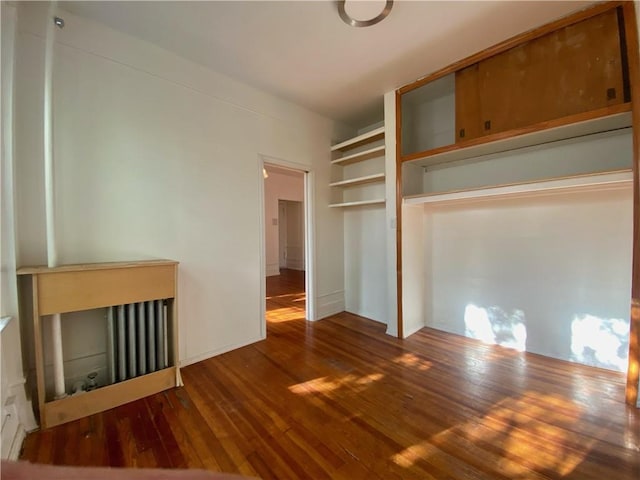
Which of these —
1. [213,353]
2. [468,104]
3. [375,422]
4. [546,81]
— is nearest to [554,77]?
[546,81]

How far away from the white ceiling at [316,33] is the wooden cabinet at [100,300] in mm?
1763

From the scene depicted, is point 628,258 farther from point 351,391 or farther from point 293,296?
point 293,296

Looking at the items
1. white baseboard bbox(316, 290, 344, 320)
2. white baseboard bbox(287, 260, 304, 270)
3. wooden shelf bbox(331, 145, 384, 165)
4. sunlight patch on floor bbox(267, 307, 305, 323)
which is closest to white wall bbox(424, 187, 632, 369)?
wooden shelf bbox(331, 145, 384, 165)

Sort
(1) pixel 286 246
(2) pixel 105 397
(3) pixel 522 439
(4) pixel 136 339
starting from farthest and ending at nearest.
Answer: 1. (1) pixel 286 246
2. (4) pixel 136 339
3. (2) pixel 105 397
4. (3) pixel 522 439

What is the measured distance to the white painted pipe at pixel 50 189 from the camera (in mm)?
1551

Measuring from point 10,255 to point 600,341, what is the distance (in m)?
4.19

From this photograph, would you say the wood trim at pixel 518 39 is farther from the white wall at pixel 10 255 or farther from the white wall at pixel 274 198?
the white wall at pixel 274 198

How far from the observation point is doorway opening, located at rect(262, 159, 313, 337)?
334 centimetres

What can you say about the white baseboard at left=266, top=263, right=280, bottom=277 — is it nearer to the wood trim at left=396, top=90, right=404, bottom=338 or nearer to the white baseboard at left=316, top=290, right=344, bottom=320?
the white baseboard at left=316, top=290, right=344, bottom=320

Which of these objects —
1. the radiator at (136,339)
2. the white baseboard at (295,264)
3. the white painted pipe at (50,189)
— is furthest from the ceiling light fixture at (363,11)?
the white baseboard at (295,264)

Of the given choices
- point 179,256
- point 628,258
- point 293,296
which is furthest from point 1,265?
point 628,258

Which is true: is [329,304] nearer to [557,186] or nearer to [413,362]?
[413,362]

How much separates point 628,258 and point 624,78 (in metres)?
1.32

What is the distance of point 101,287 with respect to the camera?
5.41 ft
